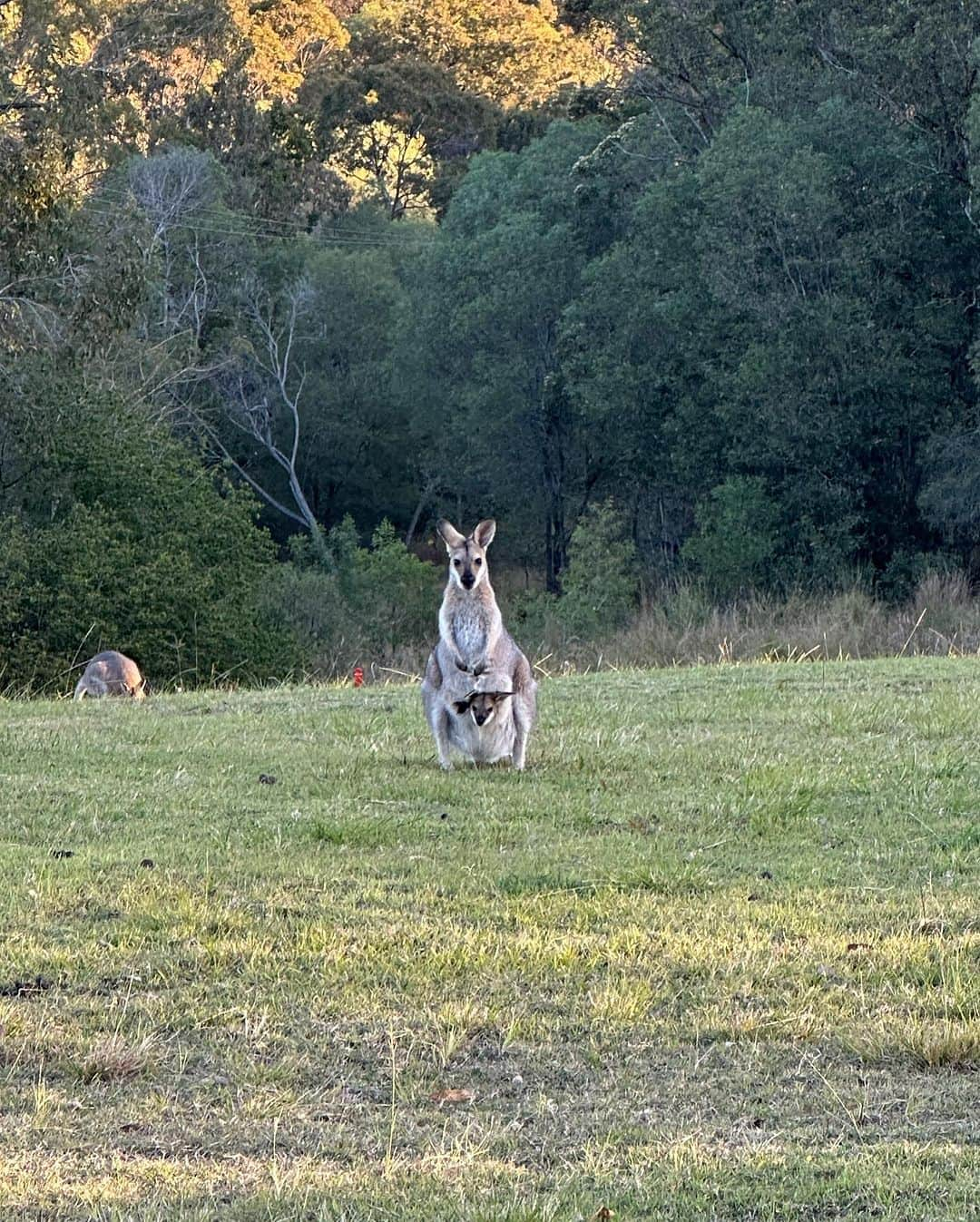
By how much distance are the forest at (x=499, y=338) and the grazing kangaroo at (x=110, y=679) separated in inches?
219

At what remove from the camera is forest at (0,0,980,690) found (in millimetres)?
28609

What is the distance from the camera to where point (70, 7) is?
37.8 m

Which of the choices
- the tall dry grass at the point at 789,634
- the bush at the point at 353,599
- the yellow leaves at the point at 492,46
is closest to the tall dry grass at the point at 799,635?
the tall dry grass at the point at 789,634

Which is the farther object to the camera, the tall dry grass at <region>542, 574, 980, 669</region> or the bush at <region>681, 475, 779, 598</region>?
the bush at <region>681, 475, 779, 598</region>

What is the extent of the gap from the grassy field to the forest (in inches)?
563

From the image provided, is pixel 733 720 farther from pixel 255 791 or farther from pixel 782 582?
pixel 782 582

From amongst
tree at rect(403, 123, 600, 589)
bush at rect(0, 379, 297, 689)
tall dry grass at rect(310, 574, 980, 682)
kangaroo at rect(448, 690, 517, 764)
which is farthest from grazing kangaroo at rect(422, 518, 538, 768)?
tree at rect(403, 123, 600, 589)

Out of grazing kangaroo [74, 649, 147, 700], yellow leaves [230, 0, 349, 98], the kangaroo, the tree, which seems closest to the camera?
the kangaroo

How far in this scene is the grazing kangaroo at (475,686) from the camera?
31.0 ft

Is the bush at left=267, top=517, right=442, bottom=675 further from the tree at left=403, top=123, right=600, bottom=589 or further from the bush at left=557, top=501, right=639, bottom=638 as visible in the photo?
the bush at left=557, top=501, right=639, bottom=638

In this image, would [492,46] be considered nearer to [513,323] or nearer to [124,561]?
[513,323]

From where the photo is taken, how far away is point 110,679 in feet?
54.3

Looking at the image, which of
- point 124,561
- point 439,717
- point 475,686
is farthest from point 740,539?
point 475,686

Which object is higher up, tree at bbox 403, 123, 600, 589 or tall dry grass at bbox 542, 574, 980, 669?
tree at bbox 403, 123, 600, 589
